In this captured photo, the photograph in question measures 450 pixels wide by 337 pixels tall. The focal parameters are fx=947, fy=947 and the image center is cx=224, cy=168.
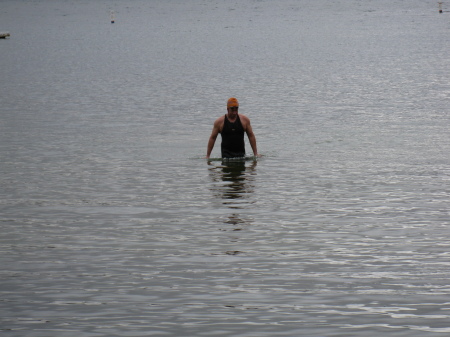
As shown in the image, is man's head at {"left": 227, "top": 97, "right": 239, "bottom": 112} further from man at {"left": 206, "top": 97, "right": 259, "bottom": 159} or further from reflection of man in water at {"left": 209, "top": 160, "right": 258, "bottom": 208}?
reflection of man in water at {"left": 209, "top": 160, "right": 258, "bottom": 208}

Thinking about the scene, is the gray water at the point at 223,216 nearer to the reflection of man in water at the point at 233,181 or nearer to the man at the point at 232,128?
the reflection of man in water at the point at 233,181

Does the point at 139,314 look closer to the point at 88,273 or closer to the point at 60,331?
the point at 60,331

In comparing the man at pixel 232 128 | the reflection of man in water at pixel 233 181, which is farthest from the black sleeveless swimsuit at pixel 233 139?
the reflection of man in water at pixel 233 181

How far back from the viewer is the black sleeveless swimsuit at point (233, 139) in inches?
933

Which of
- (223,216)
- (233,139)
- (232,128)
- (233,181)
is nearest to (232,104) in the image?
(232,128)

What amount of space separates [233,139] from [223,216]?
668 cm

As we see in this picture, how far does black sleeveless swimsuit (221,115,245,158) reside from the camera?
23.7m

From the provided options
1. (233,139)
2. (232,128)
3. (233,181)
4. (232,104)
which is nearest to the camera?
(233,181)

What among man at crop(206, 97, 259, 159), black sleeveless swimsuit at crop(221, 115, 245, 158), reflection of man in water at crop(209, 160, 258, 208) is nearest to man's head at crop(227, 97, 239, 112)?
man at crop(206, 97, 259, 159)

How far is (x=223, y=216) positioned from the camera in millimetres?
17750

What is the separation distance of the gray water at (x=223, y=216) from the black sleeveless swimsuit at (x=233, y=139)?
0.46 metres

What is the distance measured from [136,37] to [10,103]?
86.8 metres

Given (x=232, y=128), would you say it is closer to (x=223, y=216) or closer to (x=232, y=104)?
(x=232, y=104)

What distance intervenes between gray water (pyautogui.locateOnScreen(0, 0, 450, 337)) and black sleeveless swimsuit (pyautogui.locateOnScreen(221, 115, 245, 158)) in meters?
0.46
